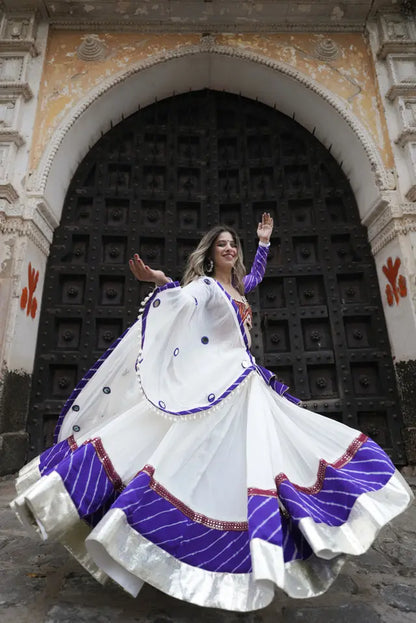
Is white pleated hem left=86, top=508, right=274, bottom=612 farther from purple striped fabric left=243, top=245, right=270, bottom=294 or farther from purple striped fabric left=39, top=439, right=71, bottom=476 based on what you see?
purple striped fabric left=243, top=245, right=270, bottom=294

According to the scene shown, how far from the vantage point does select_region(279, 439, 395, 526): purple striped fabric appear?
109 cm

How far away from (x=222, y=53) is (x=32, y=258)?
2.87m

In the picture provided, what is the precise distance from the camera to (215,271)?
1.87 m

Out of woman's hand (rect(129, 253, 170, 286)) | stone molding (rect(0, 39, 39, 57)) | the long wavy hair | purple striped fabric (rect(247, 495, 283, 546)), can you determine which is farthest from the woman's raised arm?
stone molding (rect(0, 39, 39, 57))

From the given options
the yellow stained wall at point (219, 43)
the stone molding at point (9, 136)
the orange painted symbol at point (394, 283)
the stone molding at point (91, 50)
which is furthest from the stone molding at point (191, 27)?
the orange painted symbol at point (394, 283)

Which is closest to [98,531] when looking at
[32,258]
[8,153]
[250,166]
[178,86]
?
[32,258]

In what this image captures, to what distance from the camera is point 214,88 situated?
14.5ft

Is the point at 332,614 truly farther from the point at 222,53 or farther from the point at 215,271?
the point at 222,53

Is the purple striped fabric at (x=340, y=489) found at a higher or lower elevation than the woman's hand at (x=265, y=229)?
lower

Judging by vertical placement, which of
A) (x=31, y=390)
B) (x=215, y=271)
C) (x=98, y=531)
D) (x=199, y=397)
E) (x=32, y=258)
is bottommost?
(x=98, y=531)

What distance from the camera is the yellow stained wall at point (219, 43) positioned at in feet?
12.6

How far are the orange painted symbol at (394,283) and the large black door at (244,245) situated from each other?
17 centimetres

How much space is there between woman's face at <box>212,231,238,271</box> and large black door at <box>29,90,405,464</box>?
1.73m

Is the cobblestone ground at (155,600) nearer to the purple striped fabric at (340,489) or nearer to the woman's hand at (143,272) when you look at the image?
Result: the purple striped fabric at (340,489)
